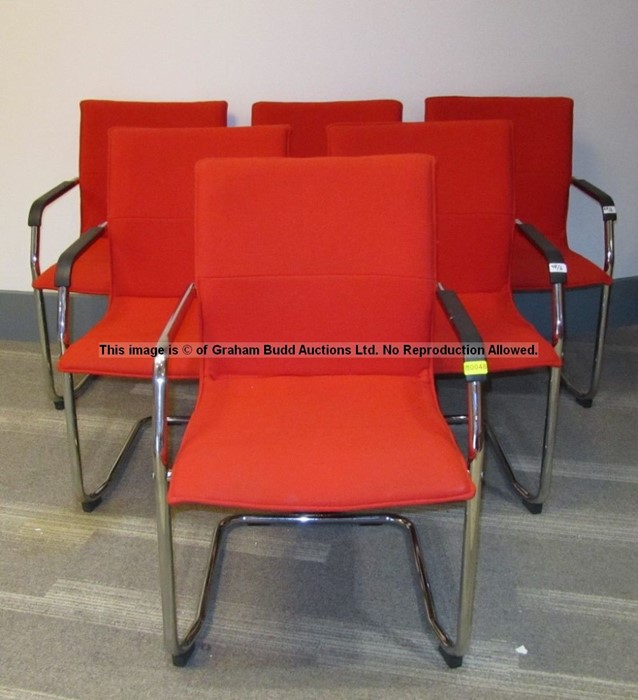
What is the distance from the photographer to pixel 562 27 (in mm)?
2551

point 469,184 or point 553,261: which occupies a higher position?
point 469,184

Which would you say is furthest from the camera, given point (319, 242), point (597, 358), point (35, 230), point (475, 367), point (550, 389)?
point (597, 358)

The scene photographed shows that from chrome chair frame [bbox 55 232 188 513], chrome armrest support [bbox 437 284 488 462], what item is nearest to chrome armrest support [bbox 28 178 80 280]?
chrome chair frame [bbox 55 232 188 513]

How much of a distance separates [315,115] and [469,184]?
740 millimetres

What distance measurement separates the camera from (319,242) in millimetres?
1509

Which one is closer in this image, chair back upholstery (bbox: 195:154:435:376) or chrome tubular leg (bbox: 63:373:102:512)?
chair back upholstery (bbox: 195:154:435:376)

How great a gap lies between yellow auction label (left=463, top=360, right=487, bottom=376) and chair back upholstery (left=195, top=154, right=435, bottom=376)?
0.27 meters

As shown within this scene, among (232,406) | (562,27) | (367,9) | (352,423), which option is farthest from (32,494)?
(562,27)

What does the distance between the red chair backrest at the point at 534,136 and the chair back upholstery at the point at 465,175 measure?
494 mm

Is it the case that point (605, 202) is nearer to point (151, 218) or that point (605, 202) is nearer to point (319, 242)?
point (319, 242)

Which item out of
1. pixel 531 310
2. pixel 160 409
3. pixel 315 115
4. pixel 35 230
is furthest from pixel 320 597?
pixel 531 310

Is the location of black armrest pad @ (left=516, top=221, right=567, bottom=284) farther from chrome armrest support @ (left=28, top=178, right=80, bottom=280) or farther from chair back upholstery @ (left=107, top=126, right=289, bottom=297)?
chrome armrest support @ (left=28, top=178, right=80, bottom=280)

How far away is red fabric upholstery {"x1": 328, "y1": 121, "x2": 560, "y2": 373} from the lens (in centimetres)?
189

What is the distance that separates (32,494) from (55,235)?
1256 mm
